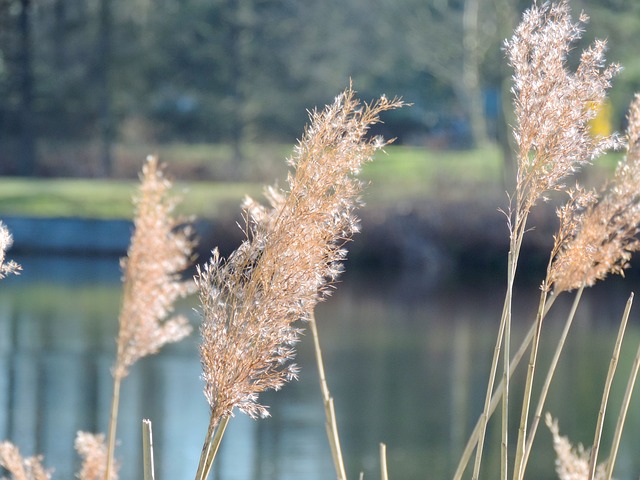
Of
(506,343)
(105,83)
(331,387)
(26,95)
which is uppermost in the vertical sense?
(105,83)

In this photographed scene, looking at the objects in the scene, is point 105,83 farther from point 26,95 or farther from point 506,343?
point 506,343

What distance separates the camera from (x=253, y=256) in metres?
1.32

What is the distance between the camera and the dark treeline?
22.0m

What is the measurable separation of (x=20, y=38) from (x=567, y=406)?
15900 mm

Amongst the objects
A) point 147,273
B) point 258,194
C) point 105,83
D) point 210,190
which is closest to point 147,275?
point 147,273

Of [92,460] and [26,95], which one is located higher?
[26,95]

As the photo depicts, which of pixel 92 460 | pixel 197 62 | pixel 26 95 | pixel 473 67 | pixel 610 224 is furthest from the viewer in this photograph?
pixel 197 62

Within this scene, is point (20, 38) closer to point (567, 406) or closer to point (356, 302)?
point (356, 302)

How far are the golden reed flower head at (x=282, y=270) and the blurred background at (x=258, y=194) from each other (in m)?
0.25

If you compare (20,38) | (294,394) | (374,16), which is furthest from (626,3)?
(20,38)

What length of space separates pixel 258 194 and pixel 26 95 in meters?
8.07

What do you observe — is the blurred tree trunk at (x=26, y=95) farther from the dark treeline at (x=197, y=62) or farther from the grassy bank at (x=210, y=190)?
the grassy bank at (x=210, y=190)

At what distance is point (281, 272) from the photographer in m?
1.29

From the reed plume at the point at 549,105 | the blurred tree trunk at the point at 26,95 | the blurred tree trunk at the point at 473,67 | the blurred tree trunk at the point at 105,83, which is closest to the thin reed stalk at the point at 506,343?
the reed plume at the point at 549,105
